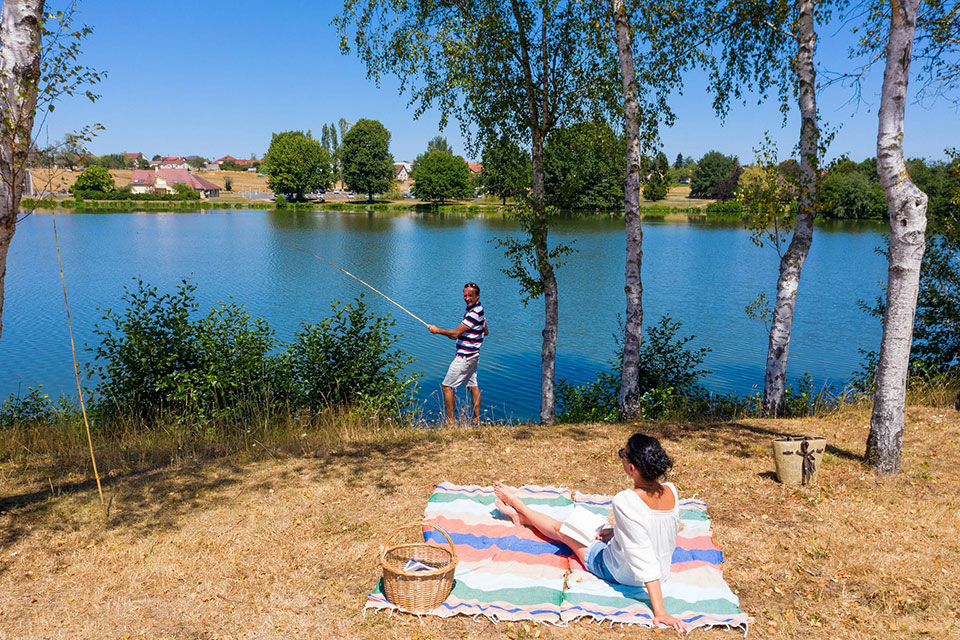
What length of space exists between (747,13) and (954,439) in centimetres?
597

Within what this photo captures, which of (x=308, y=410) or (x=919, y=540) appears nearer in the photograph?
(x=919, y=540)

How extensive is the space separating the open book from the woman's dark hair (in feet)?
2.69

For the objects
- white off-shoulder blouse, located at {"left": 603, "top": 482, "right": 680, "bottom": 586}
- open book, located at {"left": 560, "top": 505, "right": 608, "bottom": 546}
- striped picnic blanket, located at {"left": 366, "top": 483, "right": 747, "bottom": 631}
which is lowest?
striped picnic blanket, located at {"left": 366, "top": 483, "right": 747, "bottom": 631}

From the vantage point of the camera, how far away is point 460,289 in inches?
935

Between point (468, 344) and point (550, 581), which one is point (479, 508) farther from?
Answer: point (468, 344)

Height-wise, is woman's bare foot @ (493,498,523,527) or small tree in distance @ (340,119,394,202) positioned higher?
small tree in distance @ (340,119,394,202)

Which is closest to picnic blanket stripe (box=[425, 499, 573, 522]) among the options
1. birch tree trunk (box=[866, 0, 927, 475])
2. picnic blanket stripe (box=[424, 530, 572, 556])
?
picnic blanket stripe (box=[424, 530, 572, 556])

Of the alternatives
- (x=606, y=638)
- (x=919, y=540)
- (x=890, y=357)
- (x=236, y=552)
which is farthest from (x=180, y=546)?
(x=890, y=357)

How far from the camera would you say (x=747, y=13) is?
827 centimetres

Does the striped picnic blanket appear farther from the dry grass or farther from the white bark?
the white bark

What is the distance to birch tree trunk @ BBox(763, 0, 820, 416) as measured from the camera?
764 cm

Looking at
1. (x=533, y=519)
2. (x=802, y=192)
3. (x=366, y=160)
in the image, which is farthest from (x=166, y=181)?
A: (x=533, y=519)

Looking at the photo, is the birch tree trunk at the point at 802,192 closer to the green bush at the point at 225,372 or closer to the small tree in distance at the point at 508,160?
the small tree in distance at the point at 508,160

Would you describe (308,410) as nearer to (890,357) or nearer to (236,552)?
(236,552)
